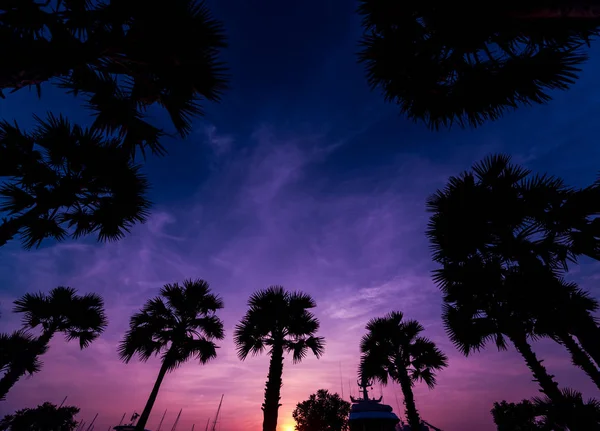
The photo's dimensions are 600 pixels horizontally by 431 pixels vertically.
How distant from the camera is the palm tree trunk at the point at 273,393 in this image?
384 inches

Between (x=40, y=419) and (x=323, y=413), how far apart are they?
162 feet

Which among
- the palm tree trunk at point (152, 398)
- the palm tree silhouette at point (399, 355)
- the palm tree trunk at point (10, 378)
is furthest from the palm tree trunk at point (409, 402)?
the palm tree trunk at point (10, 378)

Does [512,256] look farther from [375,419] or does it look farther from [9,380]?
[9,380]

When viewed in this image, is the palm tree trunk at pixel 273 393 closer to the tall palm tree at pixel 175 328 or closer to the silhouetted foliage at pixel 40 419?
the tall palm tree at pixel 175 328

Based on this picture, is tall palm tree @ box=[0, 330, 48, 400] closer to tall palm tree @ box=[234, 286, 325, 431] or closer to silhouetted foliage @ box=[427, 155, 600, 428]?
tall palm tree @ box=[234, 286, 325, 431]

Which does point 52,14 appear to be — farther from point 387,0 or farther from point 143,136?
point 387,0

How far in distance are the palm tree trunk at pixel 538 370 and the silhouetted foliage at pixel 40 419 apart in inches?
2679

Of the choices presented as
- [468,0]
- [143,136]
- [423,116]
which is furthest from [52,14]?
[423,116]

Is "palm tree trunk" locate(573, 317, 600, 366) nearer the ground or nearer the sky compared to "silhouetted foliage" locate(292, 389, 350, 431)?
nearer the ground

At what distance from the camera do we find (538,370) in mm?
8164

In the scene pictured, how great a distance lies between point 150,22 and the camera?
4367 millimetres

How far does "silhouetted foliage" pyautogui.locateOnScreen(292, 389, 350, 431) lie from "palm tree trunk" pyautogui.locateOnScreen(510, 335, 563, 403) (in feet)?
99.8

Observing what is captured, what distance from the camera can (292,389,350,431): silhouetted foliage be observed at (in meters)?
31.0

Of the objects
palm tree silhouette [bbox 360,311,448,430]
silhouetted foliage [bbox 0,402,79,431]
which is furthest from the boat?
silhouetted foliage [bbox 0,402,79,431]
